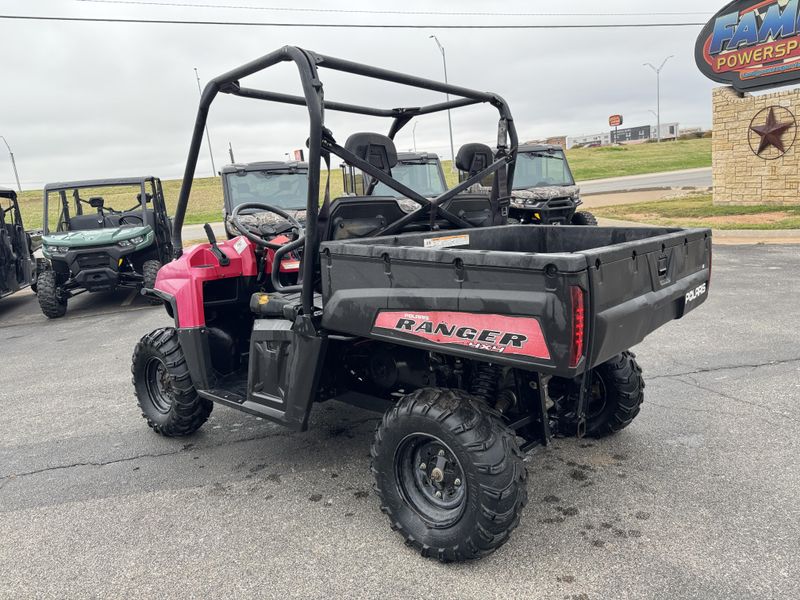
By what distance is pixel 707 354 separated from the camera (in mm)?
5434

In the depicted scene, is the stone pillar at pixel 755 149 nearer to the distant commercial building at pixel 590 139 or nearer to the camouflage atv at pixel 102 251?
the camouflage atv at pixel 102 251

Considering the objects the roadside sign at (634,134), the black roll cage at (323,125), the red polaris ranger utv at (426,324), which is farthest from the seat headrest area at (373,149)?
the roadside sign at (634,134)

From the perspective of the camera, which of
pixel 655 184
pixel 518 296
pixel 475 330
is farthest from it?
pixel 655 184

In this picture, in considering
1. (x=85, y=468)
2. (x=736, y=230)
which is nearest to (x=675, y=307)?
(x=85, y=468)

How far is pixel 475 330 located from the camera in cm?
247

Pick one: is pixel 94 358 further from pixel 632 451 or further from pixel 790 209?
pixel 790 209

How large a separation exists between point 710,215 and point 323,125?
1493 cm

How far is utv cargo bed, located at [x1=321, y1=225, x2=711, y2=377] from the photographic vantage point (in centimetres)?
226

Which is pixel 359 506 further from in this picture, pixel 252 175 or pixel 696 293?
pixel 252 175

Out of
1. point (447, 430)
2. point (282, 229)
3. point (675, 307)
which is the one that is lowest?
point (447, 430)

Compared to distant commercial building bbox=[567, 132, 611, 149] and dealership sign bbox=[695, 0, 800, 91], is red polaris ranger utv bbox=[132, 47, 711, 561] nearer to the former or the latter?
dealership sign bbox=[695, 0, 800, 91]

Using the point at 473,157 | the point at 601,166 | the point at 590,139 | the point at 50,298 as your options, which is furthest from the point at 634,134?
the point at 473,157

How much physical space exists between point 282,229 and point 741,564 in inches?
116

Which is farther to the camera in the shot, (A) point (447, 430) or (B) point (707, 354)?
(B) point (707, 354)
